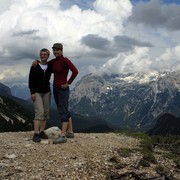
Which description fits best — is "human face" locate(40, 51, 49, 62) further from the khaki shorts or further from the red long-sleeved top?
the khaki shorts

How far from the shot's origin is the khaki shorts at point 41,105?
15859 millimetres

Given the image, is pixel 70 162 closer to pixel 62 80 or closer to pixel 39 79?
pixel 62 80

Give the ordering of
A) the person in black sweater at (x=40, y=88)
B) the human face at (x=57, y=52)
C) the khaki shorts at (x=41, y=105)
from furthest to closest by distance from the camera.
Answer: the khaki shorts at (x=41, y=105), the person in black sweater at (x=40, y=88), the human face at (x=57, y=52)

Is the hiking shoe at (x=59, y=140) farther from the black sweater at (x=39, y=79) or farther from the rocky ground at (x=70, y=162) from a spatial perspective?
the black sweater at (x=39, y=79)

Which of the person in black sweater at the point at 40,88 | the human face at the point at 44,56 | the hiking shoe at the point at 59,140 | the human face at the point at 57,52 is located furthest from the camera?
the person in black sweater at the point at 40,88

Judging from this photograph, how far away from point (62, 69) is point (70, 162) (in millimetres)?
4368

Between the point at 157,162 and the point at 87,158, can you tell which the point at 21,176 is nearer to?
the point at 87,158

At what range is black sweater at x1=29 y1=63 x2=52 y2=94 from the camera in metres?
15.6

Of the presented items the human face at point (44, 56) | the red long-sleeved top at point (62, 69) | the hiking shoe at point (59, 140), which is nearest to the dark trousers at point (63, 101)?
the red long-sleeved top at point (62, 69)

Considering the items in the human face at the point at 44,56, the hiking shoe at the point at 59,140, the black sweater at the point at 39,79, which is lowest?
the hiking shoe at the point at 59,140

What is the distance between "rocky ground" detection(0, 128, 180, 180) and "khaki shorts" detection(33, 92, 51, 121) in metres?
1.21

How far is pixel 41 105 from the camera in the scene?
1594cm

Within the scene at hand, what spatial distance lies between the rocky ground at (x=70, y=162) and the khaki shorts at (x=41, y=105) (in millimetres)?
1211

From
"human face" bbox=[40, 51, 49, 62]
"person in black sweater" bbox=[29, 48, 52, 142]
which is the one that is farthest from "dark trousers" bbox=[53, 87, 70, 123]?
"human face" bbox=[40, 51, 49, 62]
